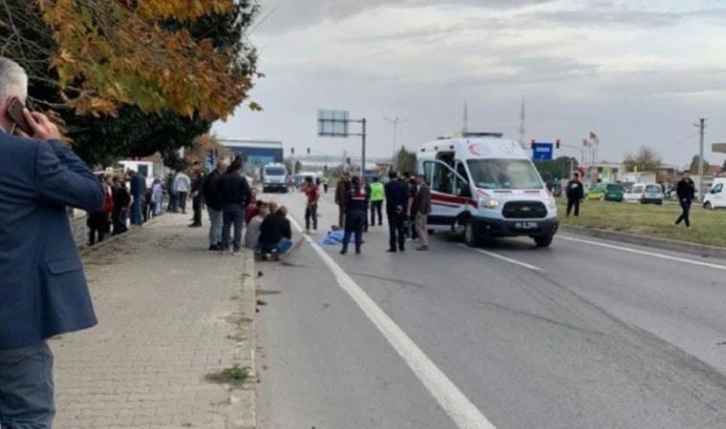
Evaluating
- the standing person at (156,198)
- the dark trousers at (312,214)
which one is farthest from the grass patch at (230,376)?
the standing person at (156,198)

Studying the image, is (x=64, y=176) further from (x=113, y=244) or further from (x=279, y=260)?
(x=113, y=244)

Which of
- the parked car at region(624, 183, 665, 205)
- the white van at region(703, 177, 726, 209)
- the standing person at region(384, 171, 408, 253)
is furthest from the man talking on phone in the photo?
the parked car at region(624, 183, 665, 205)

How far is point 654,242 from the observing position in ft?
69.0

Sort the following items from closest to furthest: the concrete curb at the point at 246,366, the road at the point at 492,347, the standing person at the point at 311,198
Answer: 1. the concrete curb at the point at 246,366
2. the road at the point at 492,347
3. the standing person at the point at 311,198

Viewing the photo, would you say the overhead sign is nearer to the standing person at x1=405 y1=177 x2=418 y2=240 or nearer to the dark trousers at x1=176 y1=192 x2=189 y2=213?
the dark trousers at x1=176 y1=192 x2=189 y2=213

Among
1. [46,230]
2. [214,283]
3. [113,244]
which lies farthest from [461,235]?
[46,230]

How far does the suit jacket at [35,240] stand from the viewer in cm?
310

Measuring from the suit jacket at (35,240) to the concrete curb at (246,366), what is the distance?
2.33 metres

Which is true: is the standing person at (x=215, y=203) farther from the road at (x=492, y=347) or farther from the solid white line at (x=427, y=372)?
the solid white line at (x=427, y=372)

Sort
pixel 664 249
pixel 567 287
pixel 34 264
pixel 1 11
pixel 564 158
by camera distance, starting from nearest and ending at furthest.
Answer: pixel 34 264, pixel 1 11, pixel 567 287, pixel 664 249, pixel 564 158

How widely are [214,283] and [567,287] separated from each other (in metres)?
5.52

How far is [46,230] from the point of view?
10.5 feet

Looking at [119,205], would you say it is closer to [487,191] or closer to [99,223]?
[99,223]

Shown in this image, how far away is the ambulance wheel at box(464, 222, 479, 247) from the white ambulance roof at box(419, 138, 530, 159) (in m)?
1.83
